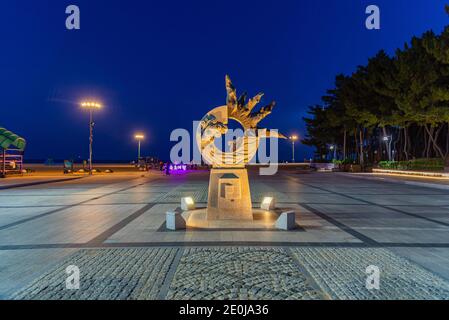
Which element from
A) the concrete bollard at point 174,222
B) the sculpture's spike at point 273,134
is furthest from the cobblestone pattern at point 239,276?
the sculpture's spike at point 273,134

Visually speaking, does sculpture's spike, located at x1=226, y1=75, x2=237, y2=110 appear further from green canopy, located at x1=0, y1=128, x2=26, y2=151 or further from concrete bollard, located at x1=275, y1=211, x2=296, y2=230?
green canopy, located at x1=0, y1=128, x2=26, y2=151

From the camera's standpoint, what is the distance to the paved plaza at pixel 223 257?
202 inches

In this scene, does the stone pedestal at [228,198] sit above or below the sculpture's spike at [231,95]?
below

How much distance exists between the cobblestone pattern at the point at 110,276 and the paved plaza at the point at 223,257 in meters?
0.02

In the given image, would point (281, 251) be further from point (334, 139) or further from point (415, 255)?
point (334, 139)

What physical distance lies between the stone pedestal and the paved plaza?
1.45 metres

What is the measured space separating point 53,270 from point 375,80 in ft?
134

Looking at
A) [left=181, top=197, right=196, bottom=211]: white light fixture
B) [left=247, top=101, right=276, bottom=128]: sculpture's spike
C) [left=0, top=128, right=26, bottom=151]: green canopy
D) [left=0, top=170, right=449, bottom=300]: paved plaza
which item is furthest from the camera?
[left=0, top=128, right=26, bottom=151]: green canopy

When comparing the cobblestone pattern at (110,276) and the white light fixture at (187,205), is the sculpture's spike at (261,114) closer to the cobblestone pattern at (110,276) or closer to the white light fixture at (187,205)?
the white light fixture at (187,205)

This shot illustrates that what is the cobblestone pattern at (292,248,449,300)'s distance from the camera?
5027 millimetres

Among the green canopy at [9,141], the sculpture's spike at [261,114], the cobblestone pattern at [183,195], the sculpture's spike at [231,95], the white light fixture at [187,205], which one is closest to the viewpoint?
the sculpture's spike at [231,95]

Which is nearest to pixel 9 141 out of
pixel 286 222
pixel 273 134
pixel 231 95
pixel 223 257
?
pixel 231 95

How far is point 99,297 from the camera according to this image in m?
4.85

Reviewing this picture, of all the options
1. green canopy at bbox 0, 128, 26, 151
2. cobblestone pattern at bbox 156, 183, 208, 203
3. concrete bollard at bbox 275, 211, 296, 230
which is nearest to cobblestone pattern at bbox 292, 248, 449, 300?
concrete bollard at bbox 275, 211, 296, 230
